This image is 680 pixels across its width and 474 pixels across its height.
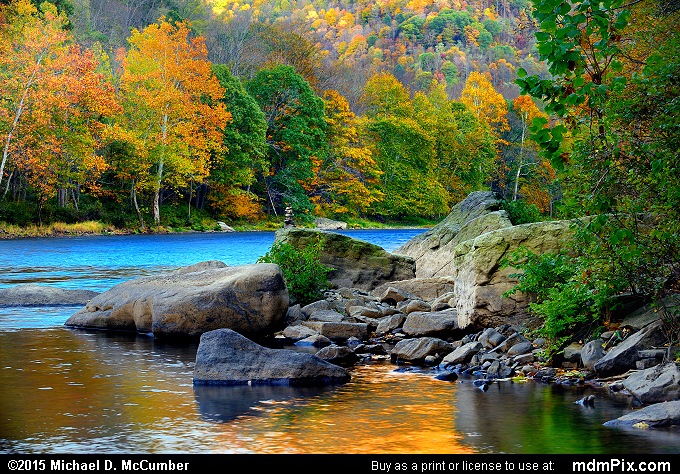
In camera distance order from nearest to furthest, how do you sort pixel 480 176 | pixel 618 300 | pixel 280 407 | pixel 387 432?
1. pixel 387 432
2. pixel 280 407
3. pixel 618 300
4. pixel 480 176

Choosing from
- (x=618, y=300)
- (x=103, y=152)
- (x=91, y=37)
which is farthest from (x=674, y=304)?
(x=91, y=37)

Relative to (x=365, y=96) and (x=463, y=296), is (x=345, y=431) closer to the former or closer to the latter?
(x=463, y=296)

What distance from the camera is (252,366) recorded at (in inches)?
447

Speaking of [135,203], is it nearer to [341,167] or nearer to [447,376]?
[341,167]

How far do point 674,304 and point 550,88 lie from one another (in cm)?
472

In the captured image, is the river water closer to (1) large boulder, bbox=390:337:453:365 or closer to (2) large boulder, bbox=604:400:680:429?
(2) large boulder, bbox=604:400:680:429

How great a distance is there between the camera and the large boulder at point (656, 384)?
9367 millimetres

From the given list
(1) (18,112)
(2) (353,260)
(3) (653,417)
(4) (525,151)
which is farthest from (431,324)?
(4) (525,151)

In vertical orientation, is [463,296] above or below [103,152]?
below

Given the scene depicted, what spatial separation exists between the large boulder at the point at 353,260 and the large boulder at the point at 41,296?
5.11 meters

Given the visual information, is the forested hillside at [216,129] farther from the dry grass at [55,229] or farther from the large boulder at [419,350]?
the large boulder at [419,350]

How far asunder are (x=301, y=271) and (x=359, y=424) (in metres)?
9.88

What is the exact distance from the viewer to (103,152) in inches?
2111

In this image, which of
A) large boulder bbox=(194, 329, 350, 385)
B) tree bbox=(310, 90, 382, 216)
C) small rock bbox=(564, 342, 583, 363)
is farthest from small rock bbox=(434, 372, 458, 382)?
tree bbox=(310, 90, 382, 216)
